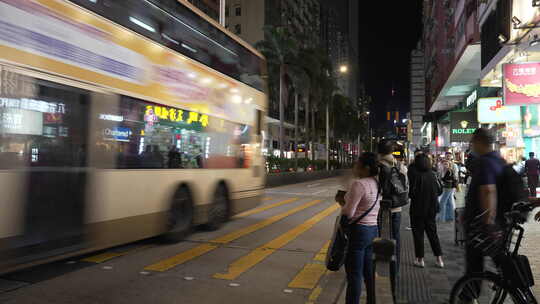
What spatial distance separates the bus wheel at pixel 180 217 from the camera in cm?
808

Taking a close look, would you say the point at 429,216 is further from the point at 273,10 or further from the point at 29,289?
the point at 273,10

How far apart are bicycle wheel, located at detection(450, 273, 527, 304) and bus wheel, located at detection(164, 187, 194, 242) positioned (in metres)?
5.06

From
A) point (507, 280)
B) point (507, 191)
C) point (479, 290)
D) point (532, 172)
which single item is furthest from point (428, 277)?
point (532, 172)

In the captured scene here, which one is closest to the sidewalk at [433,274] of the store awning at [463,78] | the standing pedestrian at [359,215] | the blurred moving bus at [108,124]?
the standing pedestrian at [359,215]

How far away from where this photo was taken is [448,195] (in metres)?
11.4

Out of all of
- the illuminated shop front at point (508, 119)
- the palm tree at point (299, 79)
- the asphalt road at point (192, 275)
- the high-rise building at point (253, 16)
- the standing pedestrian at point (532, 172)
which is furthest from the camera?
the high-rise building at point (253, 16)

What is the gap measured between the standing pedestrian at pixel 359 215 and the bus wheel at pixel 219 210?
544 cm

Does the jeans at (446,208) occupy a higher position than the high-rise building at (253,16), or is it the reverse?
the high-rise building at (253,16)

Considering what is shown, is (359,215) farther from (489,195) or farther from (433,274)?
(433,274)

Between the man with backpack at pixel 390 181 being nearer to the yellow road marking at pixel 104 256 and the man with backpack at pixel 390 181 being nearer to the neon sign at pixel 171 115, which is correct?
the neon sign at pixel 171 115

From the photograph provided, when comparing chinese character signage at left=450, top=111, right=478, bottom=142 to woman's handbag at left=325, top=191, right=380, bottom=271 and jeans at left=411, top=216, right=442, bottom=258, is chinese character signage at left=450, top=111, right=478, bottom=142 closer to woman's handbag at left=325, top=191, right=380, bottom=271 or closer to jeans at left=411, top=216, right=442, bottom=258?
jeans at left=411, top=216, right=442, bottom=258

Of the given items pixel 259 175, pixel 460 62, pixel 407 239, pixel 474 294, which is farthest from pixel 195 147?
pixel 460 62

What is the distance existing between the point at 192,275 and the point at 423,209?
3431 mm

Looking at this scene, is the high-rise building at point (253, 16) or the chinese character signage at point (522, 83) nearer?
the chinese character signage at point (522, 83)
